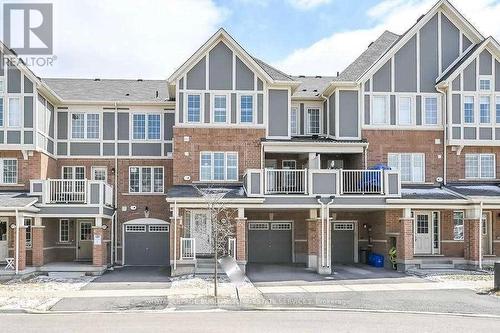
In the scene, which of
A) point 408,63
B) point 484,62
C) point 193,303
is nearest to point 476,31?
point 484,62

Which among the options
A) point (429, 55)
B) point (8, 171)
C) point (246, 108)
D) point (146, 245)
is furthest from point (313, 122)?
point (8, 171)

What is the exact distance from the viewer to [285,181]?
2895 cm

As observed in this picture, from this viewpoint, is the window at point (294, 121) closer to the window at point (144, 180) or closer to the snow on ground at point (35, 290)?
the window at point (144, 180)

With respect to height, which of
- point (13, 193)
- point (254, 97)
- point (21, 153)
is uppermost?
point (254, 97)

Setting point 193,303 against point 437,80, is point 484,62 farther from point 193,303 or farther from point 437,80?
point 193,303

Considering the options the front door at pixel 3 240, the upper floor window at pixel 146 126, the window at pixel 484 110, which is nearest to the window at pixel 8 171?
the front door at pixel 3 240

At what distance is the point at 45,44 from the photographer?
2917cm

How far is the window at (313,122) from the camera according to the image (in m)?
33.9

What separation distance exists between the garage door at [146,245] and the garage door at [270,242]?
4536 mm

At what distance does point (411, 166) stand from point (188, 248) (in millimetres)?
11907

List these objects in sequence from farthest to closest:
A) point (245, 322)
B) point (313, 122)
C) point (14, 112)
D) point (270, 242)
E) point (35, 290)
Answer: point (313, 122)
point (270, 242)
point (14, 112)
point (35, 290)
point (245, 322)

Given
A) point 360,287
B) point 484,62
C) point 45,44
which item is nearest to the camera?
point 360,287

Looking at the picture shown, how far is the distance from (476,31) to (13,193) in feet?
79.1

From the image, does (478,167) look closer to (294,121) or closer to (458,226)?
(458,226)
